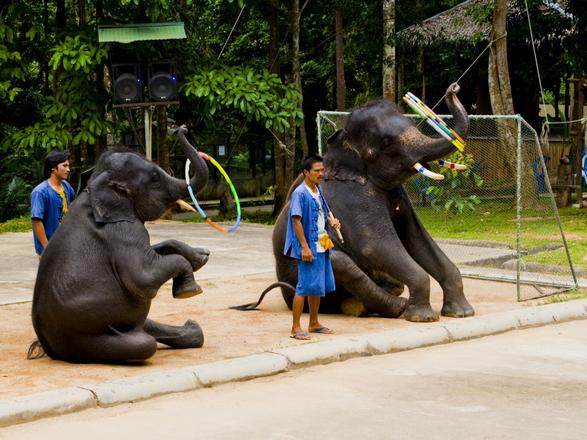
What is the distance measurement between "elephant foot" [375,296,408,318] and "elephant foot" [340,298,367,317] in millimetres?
172

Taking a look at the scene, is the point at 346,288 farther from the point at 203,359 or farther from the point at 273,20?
the point at 273,20

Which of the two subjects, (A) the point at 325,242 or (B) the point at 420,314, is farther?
(B) the point at 420,314

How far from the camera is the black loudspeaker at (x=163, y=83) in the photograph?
20266mm

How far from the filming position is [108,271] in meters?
8.68

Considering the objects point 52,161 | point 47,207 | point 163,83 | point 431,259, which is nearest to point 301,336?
point 431,259

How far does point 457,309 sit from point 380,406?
388 cm

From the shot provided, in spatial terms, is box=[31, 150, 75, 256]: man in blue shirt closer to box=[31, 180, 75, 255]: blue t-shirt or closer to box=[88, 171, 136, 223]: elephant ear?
box=[31, 180, 75, 255]: blue t-shirt

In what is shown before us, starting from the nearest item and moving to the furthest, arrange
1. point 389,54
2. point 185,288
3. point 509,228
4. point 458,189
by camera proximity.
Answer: point 185,288 < point 458,189 < point 509,228 < point 389,54

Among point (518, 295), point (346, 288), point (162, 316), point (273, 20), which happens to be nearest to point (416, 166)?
point (346, 288)

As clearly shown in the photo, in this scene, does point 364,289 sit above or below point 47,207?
below

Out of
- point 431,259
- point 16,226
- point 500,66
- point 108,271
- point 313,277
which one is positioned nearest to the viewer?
point 108,271

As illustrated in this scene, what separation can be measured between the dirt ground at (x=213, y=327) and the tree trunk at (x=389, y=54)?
32.8 ft

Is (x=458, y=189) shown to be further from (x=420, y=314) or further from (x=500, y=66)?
(x=420, y=314)

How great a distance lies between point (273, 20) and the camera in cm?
2400
